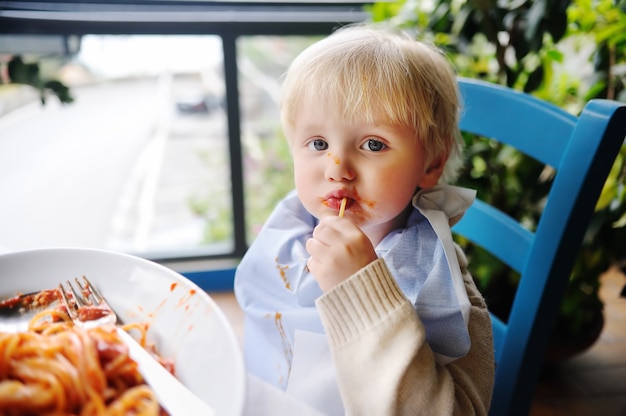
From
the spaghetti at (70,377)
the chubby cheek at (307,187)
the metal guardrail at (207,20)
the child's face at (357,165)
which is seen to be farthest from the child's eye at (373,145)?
the metal guardrail at (207,20)

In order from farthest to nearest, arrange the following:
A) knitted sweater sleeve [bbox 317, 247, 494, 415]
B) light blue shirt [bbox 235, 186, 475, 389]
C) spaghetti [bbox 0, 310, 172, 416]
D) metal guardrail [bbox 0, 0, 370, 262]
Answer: metal guardrail [bbox 0, 0, 370, 262] → light blue shirt [bbox 235, 186, 475, 389] → knitted sweater sleeve [bbox 317, 247, 494, 415] → spaghetti [bbox 0, 310, 172, 416]

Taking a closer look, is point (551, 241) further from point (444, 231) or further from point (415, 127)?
point (415, 127)

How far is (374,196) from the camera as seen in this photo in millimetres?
833

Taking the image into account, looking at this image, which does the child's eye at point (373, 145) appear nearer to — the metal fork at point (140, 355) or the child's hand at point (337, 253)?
the child's hand at point (337, 253)

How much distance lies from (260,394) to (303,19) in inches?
71.7

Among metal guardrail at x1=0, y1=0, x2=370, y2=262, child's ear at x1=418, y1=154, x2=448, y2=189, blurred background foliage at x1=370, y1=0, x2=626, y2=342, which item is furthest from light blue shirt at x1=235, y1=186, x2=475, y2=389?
metal guardrail at x1=0, y1=0, x2=370, y2=262

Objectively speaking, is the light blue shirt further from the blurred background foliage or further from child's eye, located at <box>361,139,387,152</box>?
the blurred background foliage

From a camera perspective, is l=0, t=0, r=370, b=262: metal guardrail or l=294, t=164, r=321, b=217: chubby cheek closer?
l=294, t=164, r=321, b=217: chubby cheek

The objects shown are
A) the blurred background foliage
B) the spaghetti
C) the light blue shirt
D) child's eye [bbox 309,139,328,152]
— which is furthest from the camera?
the blurred background foliage

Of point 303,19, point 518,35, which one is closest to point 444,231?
point 518,35

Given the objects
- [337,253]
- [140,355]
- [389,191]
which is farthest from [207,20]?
[140,355]

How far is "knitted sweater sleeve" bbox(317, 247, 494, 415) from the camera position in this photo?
663mm

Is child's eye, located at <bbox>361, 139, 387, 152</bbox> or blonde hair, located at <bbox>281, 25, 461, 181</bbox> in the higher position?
blonde hair, located at <bbox>281, 25, 461, 181</bbox>

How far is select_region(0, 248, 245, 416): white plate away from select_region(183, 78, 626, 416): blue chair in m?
0.55
